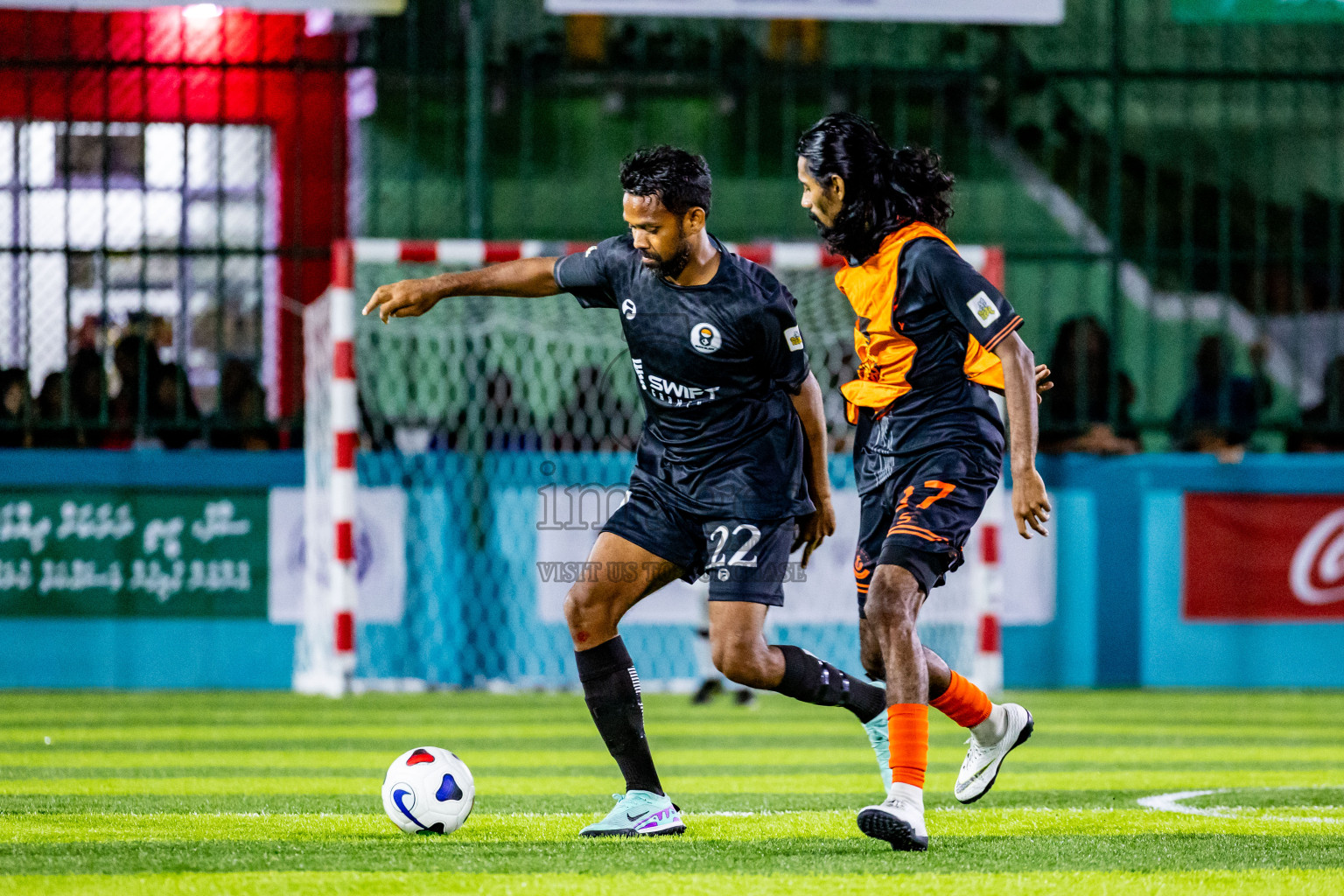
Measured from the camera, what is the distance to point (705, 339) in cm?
480

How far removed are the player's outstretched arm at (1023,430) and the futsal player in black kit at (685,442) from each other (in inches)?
24.6

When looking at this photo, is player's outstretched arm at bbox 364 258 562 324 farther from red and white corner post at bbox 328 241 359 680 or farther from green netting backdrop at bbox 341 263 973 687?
green netting backdrop at bbox 341 263 973 687

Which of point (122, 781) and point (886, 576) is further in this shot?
point (122, 781)

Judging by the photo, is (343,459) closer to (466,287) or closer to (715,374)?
(466,287)

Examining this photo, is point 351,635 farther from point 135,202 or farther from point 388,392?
point 135,202

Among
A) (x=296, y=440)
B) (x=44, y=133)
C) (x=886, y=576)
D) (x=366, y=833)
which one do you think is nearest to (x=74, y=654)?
(x=296, y=440)

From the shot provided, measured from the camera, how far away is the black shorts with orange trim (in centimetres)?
457

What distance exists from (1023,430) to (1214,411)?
754cm

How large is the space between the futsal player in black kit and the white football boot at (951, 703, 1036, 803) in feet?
1.44

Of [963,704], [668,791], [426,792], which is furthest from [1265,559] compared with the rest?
[426,792]

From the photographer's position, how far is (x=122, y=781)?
6266 mm

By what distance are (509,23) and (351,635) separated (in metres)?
5.44

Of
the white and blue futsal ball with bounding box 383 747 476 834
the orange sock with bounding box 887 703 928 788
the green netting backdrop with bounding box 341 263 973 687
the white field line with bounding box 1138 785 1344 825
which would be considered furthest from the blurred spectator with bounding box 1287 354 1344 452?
the white and blue futsal ball with bounding box 383 747 476 834

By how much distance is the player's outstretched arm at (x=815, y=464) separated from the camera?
16.4 ft
